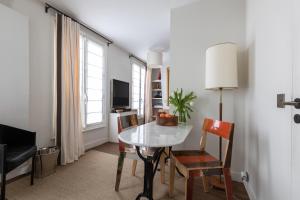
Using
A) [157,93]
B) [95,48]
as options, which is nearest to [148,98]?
[157,93]

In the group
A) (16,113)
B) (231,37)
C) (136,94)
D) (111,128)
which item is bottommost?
(111,128)

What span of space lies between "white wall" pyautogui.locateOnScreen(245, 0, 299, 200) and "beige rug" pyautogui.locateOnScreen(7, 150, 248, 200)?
71 centimetres

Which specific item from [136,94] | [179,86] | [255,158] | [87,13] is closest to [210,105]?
[179,86]

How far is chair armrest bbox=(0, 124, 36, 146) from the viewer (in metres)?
2.00

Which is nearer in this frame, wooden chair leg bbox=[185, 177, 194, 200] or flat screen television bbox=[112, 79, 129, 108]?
wooden chair leg bbox=[185, 177, 194, 200]

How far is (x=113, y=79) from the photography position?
14.6ft

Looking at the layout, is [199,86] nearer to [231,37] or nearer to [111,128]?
[231,37]

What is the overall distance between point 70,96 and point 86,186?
1544 millimetres

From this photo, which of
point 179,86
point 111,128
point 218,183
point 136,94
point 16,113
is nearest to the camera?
point 218,183

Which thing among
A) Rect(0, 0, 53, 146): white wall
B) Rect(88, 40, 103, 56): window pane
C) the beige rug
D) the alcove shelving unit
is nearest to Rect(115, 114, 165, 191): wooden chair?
the beige rug

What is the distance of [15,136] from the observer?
2088 mm

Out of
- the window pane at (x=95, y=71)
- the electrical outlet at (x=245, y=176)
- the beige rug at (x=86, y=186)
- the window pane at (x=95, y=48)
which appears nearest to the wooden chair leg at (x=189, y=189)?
the beige rug at (x=86, y=186)

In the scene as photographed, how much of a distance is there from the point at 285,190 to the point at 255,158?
70cm

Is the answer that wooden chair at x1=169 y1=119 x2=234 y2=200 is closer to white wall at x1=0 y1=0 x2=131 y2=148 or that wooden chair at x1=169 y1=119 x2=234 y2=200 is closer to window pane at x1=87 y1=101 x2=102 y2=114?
white wall at x1=0 y1=0 x2=131 y2=148
